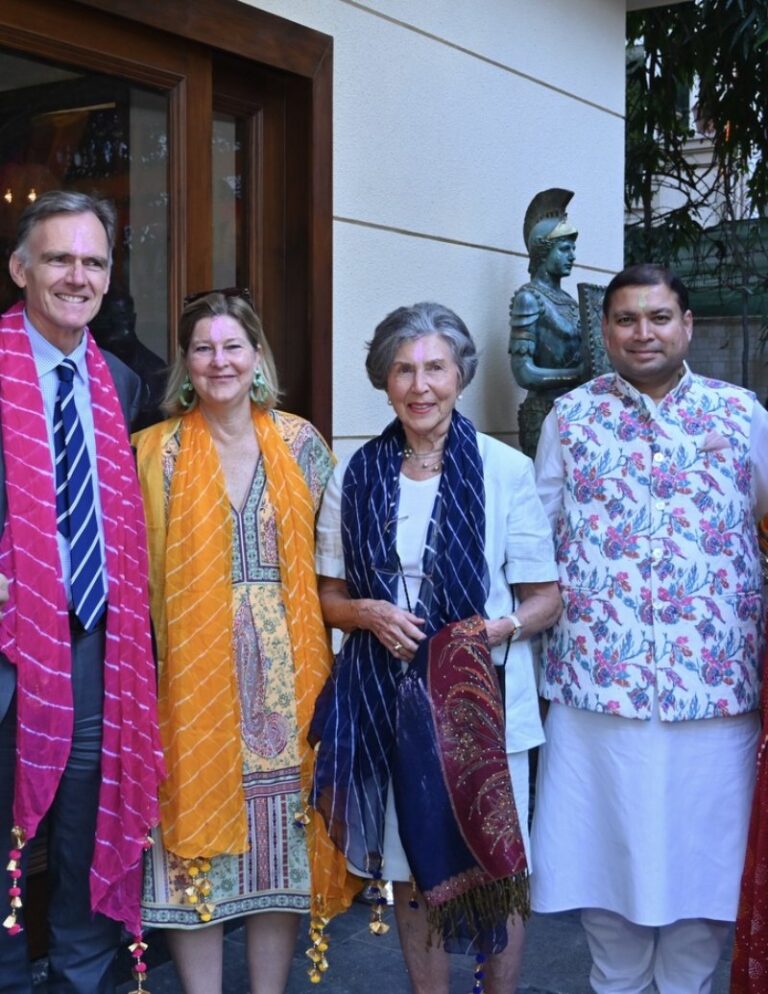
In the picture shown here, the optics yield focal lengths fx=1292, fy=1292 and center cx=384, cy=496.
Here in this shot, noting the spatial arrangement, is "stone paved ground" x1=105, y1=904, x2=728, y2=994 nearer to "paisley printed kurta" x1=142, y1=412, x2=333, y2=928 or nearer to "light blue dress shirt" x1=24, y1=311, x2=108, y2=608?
"paisley printed kurta" x1=142, y1=412, x2=333, y2=928

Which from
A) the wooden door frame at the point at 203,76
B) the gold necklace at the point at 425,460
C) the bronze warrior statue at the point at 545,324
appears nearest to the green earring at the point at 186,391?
the gold necklace at the point at 425,460

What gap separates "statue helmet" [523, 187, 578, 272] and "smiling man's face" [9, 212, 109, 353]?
2496 millimetres

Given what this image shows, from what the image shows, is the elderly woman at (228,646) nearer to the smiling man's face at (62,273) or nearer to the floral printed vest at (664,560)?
the smiling man's face at (62,273)

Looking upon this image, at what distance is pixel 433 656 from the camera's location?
2787 mm

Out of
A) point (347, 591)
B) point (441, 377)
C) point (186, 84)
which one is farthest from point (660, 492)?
point (186, 84)

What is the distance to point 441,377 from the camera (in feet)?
9.52

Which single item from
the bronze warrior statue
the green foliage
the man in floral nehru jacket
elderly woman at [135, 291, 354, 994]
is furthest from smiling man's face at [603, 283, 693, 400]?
the green foliage

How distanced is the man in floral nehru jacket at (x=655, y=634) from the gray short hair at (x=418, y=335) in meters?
0.35

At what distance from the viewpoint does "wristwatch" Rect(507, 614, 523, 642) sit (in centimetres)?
292

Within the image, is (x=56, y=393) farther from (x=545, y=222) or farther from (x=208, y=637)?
(x=545, y=222)

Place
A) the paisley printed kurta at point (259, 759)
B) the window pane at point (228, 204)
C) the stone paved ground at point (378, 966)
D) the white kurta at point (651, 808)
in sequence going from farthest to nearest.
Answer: the window pane at point (228, 204), the stone paved ground at point (378, 966), the white kurta at point (651, 808), the paisley printed kurta at point (259, 759)

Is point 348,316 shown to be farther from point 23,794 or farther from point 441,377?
point 23,794

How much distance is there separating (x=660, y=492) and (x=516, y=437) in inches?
95.8

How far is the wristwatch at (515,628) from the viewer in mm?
2920
